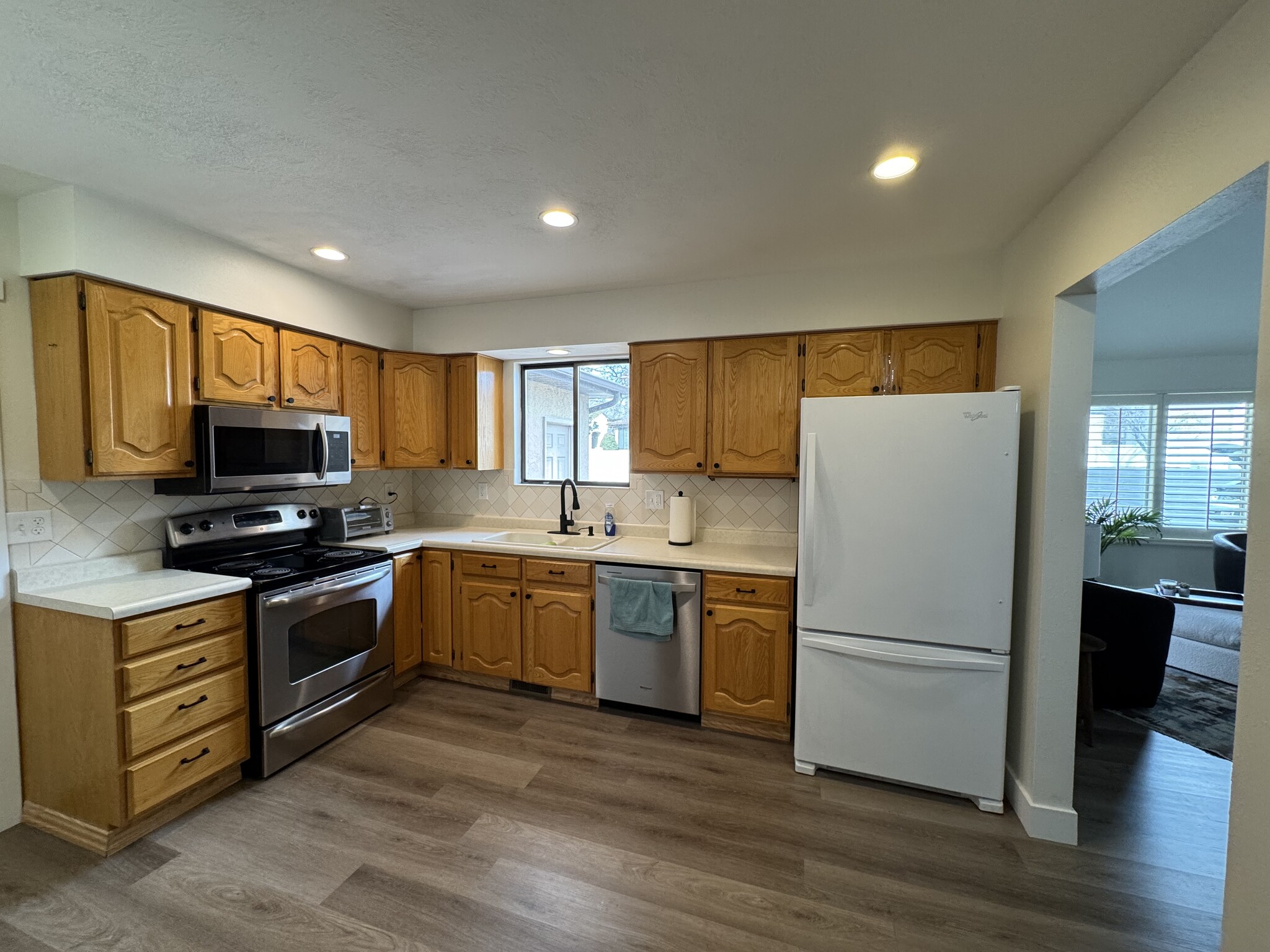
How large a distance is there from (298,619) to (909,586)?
2.78 meters

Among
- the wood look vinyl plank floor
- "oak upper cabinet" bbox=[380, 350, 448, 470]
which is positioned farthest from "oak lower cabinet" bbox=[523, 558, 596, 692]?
"oak upper cabinet" bbox=[380, 350, 448, 470]

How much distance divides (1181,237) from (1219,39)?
1.51 ft

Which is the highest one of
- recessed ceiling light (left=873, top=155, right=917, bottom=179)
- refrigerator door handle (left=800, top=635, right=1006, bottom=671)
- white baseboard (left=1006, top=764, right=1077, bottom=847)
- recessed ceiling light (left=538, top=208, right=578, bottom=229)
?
recessed ceiling light (left=538, top=208, right=578, bottom=229)

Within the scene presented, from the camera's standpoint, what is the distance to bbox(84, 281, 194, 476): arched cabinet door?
203 cm

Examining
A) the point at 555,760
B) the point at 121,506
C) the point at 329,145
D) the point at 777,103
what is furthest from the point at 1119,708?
the point at 121,506

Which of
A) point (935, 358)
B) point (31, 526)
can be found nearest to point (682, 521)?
point (935, 358)

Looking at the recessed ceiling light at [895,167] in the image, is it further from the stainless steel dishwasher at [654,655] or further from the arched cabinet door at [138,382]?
the arched cabinet door at [138,382]

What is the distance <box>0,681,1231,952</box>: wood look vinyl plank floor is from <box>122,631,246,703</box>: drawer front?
0.58m

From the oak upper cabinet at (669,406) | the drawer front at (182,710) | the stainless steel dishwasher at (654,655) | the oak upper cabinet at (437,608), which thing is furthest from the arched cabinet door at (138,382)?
the oak upper cabinet at (669,406)

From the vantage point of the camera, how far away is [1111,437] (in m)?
5.15

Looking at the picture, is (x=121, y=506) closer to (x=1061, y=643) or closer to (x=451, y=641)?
(x=451, y=641)

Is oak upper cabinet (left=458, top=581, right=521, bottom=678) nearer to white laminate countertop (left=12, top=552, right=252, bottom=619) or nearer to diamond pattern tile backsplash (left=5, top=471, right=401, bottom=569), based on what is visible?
white laminate countertop (left=12, top=552, right=252, bottom=619)

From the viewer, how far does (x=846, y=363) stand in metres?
2.74

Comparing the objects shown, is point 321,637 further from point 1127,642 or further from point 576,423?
point 1127,642
